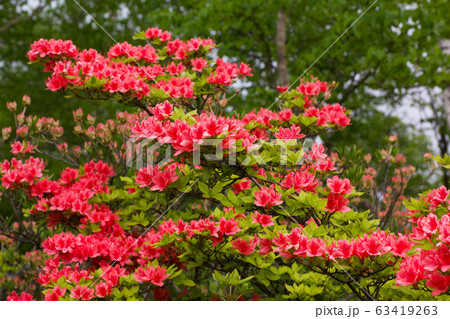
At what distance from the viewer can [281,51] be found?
662 centimetres

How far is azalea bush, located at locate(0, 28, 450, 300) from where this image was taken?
2205 millimetres

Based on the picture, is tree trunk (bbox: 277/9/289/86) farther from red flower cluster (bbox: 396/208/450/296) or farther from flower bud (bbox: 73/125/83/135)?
red flower cluster (bbox: 396/208/450/296)

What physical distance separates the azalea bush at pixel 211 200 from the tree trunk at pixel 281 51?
2.42 m

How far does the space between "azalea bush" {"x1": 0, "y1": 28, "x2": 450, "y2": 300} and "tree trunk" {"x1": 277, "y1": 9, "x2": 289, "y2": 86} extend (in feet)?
7.94

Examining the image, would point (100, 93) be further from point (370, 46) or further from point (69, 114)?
point (69, 114)

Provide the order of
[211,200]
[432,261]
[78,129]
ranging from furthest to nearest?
[78,129] < [211,200] < [432,261]

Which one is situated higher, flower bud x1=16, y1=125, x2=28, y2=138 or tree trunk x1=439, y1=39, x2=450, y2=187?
tree trunk x1=439, y1=39, x2=450, y2=187

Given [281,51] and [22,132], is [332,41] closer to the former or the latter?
[281,51]

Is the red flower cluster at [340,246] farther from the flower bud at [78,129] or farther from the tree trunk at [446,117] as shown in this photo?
the tree trunk at [446,117]

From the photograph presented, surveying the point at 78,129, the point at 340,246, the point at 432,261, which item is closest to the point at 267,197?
the point at 340,246

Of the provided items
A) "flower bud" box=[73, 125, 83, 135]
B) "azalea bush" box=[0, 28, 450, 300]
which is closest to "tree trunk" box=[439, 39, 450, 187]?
"azalea bush" box=[0, 28, 450, 300]

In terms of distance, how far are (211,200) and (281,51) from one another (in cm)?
422

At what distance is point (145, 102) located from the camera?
11.2ft

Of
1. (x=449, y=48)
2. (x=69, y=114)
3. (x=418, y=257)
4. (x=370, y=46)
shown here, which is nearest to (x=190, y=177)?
(x=418, y=257)
